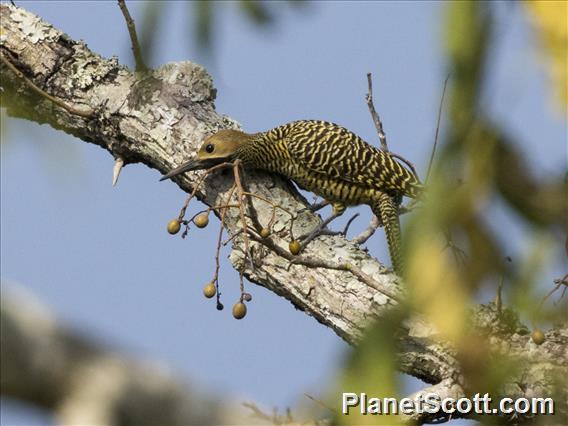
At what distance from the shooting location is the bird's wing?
5.12 metres

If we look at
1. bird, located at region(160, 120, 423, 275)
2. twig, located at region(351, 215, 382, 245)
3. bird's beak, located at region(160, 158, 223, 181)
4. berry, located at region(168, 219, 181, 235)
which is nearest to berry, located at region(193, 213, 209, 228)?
berry, located at region(168, 219, 181, 235)

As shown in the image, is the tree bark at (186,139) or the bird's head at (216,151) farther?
the bird's head at (216,151)

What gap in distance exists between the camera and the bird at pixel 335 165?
199 inches

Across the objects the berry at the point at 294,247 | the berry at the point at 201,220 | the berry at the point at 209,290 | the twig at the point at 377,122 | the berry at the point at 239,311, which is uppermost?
the twig at the point at 377,122

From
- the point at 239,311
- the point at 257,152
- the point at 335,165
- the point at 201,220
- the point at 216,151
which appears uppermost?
the point at 335,165

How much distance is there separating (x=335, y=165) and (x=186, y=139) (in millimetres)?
1046

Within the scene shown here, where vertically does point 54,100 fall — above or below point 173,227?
above

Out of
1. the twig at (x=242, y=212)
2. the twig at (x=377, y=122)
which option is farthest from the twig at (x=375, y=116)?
the twig at (x=242, y=212)

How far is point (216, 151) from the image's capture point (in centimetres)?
455

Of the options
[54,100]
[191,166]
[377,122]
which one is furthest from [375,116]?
[54,100]

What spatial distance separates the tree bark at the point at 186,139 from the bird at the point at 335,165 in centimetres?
30

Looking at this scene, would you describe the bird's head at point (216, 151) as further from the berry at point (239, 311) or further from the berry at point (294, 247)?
the berry at point (239, 311)

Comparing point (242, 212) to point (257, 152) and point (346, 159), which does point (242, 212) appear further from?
point (346, 159)

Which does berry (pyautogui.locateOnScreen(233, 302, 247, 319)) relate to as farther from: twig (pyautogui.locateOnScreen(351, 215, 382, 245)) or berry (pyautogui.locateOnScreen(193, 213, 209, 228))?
twig (pyautogui.locateOnScreen(351, 215, 382, 245))
